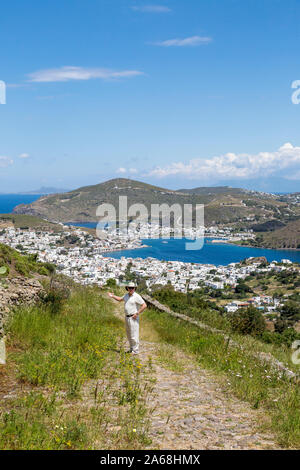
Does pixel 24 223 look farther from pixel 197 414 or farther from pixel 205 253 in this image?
pixel 197 414

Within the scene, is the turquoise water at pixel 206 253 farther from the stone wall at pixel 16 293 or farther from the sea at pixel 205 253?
the stone wall at pixel 16 293

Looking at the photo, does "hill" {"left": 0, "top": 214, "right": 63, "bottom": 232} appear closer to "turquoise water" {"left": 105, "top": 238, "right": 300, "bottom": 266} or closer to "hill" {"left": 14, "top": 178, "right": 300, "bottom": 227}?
"turquoise water" {"left": 105, "top": 238, "right": 300, "bottom": 266}

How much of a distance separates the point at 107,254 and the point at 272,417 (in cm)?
9716

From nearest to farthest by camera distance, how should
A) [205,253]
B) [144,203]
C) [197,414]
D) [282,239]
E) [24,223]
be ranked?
[197,414]
[24,223]
[205,253]
[282,239]
[144,203]

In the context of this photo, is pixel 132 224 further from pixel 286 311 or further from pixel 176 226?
pixel 286 311

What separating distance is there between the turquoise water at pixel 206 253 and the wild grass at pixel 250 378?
8980cm

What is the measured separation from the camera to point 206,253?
4540 inches

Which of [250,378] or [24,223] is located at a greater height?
[24,223]

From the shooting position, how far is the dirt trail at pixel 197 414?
3658mm

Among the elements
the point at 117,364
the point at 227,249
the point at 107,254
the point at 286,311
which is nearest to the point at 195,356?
the point at 117,364

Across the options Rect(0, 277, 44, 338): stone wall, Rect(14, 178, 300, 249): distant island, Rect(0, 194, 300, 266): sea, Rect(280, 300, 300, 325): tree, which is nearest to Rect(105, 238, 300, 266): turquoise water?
Rect(0, 194, 300, 266): sea

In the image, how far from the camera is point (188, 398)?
4945 mm

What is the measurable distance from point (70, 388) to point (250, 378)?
2.70 m

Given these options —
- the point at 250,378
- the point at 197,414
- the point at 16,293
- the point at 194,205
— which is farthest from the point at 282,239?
the point at 197,414
